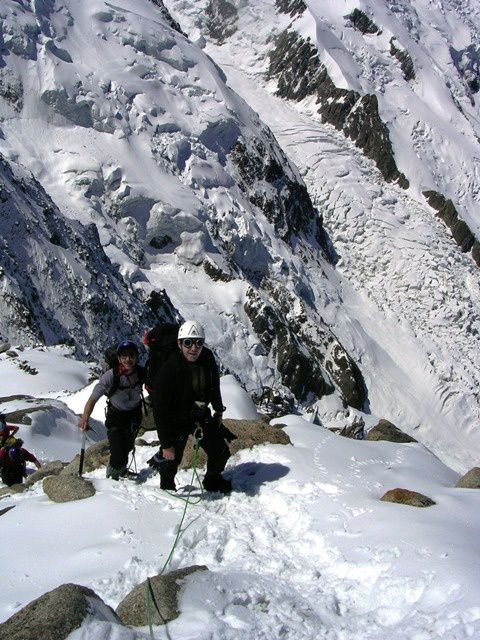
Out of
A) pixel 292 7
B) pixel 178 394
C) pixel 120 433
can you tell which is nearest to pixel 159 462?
pixel 120 433

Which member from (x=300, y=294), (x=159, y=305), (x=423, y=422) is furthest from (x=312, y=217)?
(x=159, y=305)

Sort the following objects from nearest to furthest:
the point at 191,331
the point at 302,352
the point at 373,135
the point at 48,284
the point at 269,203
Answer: the point at 191,331 → the point at 48,284 → the point at 302,352 → the point at 269,203 → the point at 373,135

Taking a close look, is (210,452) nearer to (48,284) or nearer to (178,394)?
(178,394)

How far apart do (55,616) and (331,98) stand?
6333 cm

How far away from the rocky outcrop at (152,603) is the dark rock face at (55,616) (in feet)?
0.54

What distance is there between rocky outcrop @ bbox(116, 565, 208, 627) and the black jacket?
6.39 feet

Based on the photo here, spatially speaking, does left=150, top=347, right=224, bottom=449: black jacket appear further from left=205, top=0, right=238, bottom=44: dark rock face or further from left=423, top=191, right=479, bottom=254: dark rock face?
left=205, top=0, right=238, bottom=44: dark rock face

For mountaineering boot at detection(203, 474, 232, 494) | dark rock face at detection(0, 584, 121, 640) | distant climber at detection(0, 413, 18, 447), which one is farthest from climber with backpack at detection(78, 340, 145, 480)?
dark rock face at detection(0, 584, 121, 640)

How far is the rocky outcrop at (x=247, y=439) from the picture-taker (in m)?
7.15

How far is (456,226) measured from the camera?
178ft

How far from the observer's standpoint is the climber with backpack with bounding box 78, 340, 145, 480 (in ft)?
21.3

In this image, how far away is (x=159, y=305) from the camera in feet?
102

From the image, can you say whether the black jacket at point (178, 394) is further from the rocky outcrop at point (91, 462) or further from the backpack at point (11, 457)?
the backpack at point (11, 457)

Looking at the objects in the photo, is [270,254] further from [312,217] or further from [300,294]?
[312,217]
